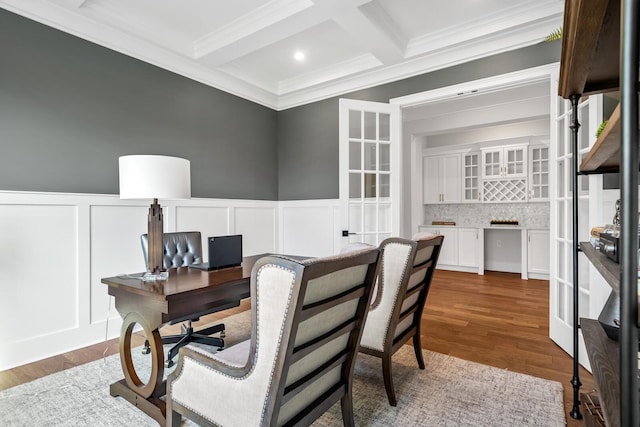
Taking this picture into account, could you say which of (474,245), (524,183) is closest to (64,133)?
(474,245)

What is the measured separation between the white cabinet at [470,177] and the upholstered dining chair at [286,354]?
5561 mm

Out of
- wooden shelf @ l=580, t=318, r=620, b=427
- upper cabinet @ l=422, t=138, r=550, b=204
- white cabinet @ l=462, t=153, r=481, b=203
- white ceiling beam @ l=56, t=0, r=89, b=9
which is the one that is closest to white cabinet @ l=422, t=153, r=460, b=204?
upper cabinet @ l=422, t=138, r=550, b=204

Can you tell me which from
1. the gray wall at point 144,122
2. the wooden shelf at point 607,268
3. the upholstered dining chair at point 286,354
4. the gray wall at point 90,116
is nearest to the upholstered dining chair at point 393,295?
the upholstered dining chair at point 286,354

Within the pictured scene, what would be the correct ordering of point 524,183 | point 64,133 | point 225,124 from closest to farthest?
point 64,133, point 225,124, point 524,183

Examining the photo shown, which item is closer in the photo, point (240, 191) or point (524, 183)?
point (240, 191)

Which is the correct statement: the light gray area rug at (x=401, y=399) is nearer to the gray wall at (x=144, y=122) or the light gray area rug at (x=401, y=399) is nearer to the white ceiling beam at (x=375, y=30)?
the gray wall at (x=144, y=122)

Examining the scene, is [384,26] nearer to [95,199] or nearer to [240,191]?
[240,191]

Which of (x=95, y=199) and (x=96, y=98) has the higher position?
(x=96, y=98)

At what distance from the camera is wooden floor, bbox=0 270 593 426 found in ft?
7.56

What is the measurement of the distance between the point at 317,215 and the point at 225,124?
5.42 ft

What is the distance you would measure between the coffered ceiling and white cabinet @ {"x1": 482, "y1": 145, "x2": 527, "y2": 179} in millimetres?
3188

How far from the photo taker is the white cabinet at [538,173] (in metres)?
5.61

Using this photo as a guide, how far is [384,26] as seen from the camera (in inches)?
120

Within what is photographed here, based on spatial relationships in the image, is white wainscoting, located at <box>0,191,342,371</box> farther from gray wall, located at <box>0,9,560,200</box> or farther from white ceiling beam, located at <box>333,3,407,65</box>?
white ceiling beam, located at <box>333,3,407,65</box>
